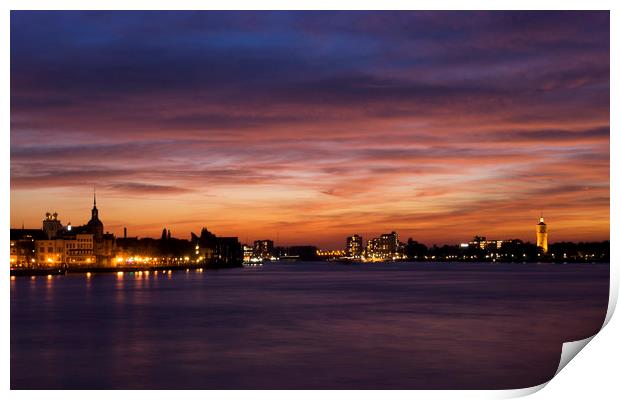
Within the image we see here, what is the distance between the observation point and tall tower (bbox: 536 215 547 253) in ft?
519

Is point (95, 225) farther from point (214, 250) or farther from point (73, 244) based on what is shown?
point (214, 250)

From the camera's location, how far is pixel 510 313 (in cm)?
2678

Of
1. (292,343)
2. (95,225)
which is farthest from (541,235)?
(292,343)

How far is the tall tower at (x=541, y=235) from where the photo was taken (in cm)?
15825

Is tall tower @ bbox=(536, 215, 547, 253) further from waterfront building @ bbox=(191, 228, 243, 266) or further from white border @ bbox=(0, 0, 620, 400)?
white border @ bbox=(0, 0, 620, 400)

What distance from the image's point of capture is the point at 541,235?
165 meters

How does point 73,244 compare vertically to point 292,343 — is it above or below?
above
